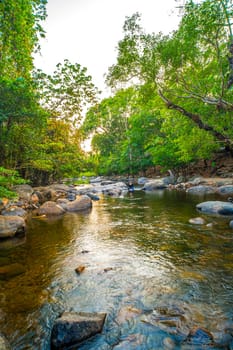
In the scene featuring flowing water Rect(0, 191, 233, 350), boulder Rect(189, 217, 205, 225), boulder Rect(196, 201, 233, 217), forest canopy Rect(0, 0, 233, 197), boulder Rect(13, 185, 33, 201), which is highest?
forest canopy Rect(0, 0, 233, 197)

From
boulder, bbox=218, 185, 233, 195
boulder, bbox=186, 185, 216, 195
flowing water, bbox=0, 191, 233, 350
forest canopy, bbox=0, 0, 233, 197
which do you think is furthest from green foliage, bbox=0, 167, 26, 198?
boulder, bbox=186, 185, 216, 195

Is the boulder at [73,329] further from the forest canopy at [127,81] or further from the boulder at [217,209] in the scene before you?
the boulder at [217,209]

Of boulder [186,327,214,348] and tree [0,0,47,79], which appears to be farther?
tree [0,0,47,79]

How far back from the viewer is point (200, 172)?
23734 millimetres

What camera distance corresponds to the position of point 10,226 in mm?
5980

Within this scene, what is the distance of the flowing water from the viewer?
2.38 metres

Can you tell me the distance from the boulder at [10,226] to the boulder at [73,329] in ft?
13.9

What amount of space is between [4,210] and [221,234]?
314 inches

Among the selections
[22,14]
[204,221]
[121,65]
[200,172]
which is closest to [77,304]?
[204,221]

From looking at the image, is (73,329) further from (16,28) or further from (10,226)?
(16,28)

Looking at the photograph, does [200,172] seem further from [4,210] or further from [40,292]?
[40,292]

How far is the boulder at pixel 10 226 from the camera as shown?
577cm

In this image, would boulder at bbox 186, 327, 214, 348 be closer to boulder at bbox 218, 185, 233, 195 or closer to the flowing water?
the flowing water

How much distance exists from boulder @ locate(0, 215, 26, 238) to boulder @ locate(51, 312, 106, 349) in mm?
4233
